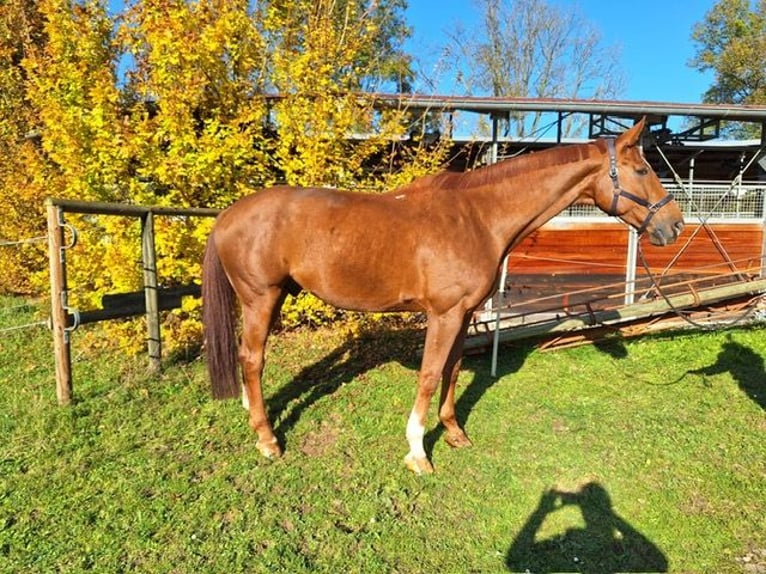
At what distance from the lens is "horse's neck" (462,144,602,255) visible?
324 centimetres

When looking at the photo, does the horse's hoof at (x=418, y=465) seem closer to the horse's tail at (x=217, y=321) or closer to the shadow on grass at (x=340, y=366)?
the shadow on grass at (x=340, y=366)

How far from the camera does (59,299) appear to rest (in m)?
3.70

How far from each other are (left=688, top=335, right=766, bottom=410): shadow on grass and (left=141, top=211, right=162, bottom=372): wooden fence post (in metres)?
5.27

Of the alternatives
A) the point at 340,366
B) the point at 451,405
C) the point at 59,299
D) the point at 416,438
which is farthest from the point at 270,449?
the point at 59,299

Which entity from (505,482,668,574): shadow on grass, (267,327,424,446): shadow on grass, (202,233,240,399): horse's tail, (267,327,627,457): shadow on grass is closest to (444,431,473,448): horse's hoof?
(267,327,627,457): shadow on grass

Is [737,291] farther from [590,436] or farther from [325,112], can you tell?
[325,112]

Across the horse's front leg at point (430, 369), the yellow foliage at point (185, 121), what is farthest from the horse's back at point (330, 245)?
the yellow foliage at point (185, 121)

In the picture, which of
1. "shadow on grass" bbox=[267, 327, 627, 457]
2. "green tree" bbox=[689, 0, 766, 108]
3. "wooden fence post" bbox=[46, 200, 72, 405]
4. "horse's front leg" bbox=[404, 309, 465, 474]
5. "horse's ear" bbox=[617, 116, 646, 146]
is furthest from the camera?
"green tree" bbox=[689, 0, 766, 108]

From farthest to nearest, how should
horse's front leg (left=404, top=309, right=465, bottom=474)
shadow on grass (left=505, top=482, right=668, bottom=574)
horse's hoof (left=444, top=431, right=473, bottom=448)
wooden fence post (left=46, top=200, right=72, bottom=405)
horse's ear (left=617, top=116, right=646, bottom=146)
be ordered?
wooden fence post (left=46, top=200, right=72, bottom=405), horse's hoof (left=444, top=431, right=473, bottom=448), horse's front leg (left=404, top=309, right=465, bottom=474), horse's ear (left=617, top=116, right=646, bottom=146), shadow on grass (left=505, top=482, right=668, bottom=574)

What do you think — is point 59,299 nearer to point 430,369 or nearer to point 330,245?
point 330,245

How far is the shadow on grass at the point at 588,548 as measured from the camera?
237 cm

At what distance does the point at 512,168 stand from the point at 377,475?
7.31 feet

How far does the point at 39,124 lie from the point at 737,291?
9910 millimetres

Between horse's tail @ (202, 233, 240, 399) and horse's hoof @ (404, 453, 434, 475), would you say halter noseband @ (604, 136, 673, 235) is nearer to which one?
horse's hoof @ (404, 453, 434, 475)
